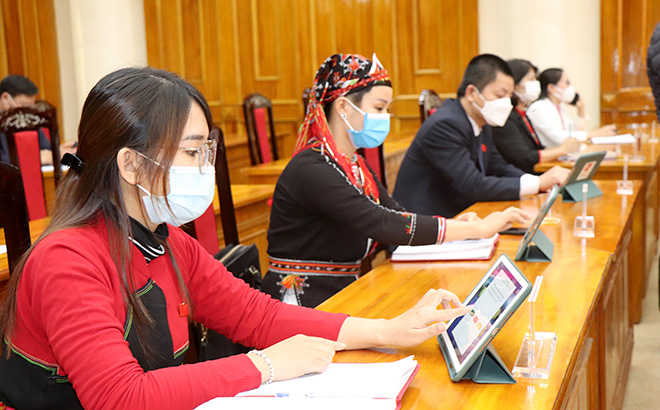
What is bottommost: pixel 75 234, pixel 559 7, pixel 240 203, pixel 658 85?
pixel 240 203

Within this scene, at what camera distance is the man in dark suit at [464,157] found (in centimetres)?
285

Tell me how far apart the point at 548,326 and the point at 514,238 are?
32.5 inches

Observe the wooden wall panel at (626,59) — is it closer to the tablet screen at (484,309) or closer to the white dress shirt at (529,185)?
the white dress shirt at (529,185)

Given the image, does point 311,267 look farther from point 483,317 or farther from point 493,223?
point 483,317

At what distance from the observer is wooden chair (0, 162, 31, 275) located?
4.52 ft

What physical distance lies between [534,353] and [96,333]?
74 cm

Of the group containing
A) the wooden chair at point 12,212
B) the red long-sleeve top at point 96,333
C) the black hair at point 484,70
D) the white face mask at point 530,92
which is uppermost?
the black hair at point 484,70

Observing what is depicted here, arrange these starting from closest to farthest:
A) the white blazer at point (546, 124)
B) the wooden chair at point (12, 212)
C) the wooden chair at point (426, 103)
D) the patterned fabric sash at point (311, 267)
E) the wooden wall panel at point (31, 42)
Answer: the wooden chair at point (12, 212)
the patterned fabric sash at point (311, 267)
the wooden chair at point (426, 103)
the white blazer at point (546, 124)
the wooden wall panel at point (31, 42)

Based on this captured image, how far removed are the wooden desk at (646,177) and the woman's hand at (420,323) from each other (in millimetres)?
2399

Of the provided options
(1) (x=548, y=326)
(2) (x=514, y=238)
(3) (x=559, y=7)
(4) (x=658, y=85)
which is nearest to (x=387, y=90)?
(2) (x=514, y=238)

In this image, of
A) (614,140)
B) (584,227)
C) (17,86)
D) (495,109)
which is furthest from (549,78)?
→ (17,86)

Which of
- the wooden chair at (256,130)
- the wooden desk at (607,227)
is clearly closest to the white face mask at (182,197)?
the wooden desk at (607,227)

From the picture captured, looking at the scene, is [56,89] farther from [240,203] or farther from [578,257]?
[578,257]

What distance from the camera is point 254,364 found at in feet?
3.72
